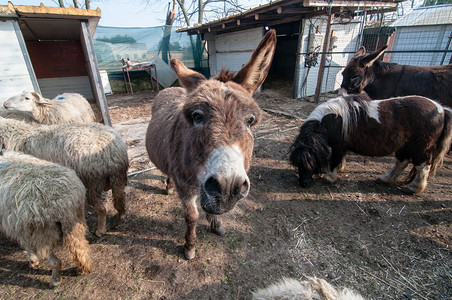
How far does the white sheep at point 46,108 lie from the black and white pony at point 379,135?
5535mm

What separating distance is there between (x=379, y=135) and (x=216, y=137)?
11.9 feet

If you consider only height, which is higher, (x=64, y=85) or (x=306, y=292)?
(x=64, y=85)

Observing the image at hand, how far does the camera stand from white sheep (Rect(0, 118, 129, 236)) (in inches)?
107

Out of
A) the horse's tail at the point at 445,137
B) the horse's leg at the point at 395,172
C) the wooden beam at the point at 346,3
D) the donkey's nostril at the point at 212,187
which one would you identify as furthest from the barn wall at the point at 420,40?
the donkey's nostril at the point at 212,187

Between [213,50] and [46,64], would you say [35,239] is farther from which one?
[213,50]

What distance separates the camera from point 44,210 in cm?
204

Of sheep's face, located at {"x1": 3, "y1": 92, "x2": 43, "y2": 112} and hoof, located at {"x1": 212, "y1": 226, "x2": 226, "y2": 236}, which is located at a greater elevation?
sheep's face, located at {"x1": 3, "y1": 92, "x2": 43, "y2": 112}

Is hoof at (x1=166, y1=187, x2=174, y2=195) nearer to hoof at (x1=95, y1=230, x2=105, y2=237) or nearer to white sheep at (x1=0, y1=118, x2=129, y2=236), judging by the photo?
white sheep at (x1=0, y1=118, x2=129, y2=236)

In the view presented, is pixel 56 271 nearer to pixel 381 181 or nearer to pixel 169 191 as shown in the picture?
pixel 169 191

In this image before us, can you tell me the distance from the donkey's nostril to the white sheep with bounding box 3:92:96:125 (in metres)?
5.16

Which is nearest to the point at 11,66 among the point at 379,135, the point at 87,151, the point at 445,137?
the point at 87,151

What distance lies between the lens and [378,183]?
420cm

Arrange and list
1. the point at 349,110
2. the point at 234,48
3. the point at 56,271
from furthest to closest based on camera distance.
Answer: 1. the point at 234,48
2. the point at 349,110
3. the point at 56,271

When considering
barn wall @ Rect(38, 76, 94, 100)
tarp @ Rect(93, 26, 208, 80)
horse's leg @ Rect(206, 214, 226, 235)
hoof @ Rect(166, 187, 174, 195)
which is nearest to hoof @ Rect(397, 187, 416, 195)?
horse's leg @ Rect(206, 214, 226, 235)
